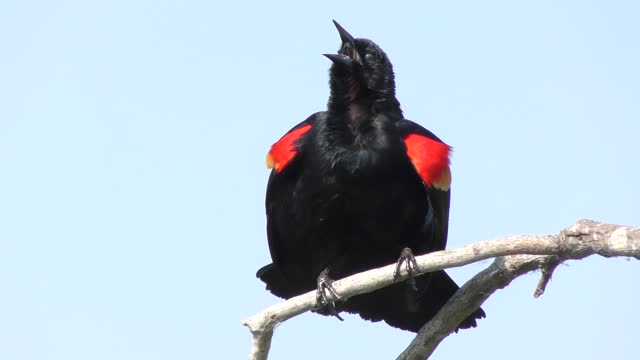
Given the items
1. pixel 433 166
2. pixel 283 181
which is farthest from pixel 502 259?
pixel 283 181

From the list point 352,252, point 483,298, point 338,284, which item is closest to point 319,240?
point 352,252

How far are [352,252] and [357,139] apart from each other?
0.90 metres

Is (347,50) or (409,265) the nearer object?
(409,265)

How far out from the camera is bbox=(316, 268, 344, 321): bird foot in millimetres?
7402

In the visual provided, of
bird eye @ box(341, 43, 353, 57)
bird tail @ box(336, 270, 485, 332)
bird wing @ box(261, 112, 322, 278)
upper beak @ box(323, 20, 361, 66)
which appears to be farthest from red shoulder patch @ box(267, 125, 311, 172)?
bird tail @ box(336, 270, 485, 332)

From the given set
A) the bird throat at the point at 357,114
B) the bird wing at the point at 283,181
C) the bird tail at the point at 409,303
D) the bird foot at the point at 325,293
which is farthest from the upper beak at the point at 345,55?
the bird tail at the point at 409,303

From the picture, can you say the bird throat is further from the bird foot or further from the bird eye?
the bird foot

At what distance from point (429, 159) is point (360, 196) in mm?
601

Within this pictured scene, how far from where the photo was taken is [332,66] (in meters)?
8.51

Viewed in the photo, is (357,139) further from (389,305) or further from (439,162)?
(389,305)

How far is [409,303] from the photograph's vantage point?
27.0ft

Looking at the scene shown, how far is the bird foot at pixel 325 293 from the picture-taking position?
24.3ft

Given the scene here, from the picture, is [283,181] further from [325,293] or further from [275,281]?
[325,293]

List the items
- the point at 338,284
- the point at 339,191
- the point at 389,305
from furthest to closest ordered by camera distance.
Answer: the point at 389,305, the point at 339,191, the point at 338,284
